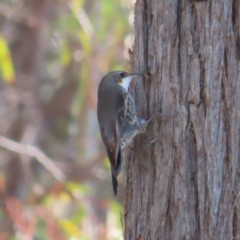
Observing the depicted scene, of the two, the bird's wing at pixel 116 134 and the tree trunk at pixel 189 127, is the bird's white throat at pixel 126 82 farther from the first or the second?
the tree trunk at pixel 189 127

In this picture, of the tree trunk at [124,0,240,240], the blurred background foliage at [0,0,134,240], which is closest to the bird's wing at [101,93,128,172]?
the tree trunk at [124,0,240,240]

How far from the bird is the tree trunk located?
0.18 meters

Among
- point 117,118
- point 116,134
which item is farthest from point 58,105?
point 116,134

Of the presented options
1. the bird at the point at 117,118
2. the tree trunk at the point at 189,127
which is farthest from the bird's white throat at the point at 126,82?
the tree trunk at the point at 189,127

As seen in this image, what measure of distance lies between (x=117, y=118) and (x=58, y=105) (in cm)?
499

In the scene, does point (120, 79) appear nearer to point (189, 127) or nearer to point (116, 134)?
point (116, 134)

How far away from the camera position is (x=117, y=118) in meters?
3.24

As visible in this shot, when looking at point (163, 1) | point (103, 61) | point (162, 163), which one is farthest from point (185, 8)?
point (103, 61)

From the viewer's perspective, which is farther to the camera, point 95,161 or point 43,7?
point 43,7

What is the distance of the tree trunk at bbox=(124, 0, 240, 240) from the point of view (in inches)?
93.9

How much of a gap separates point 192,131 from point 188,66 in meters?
0.30

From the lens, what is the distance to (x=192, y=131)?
2492 mm

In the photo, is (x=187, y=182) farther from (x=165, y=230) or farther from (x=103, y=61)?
(x=103, y=61)

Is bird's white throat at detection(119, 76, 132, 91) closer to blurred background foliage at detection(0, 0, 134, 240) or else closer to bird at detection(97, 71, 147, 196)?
Answer: bird at detection(97, 71, 147, 196)
